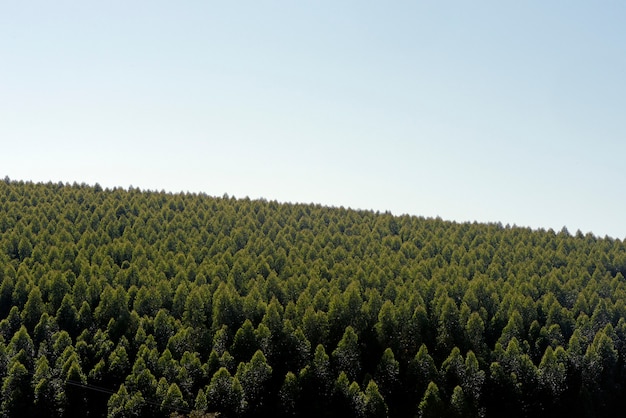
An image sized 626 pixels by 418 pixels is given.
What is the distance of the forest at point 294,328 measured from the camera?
85875mm

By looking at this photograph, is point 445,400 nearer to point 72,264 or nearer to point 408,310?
point 408,310

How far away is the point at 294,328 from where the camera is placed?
10094 cm

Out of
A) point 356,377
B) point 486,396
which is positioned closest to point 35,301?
point 356,377

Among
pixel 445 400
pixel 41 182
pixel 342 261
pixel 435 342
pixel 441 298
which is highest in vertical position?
pixel 41 182

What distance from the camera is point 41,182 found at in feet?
641

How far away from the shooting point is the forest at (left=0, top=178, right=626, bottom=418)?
85875mm

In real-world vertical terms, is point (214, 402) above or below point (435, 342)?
below

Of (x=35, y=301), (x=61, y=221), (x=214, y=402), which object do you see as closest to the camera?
(x=214, y=402)

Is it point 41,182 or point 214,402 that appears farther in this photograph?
point 41,182

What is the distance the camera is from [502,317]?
361ft

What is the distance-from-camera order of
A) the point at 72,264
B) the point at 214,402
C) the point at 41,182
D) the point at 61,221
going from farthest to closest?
1. the point at 41,182
2. the point at 61,221
3. the point at 72,264
4. the point at 214,402

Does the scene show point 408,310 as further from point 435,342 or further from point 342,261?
point 342,261

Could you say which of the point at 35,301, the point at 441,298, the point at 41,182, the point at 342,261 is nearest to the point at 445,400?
the point at 441,298

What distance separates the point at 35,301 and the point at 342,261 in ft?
198
